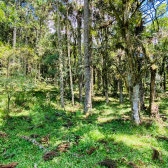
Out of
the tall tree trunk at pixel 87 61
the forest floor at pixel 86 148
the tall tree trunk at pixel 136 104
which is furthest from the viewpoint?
the tall tree trunk at pixel 87 61

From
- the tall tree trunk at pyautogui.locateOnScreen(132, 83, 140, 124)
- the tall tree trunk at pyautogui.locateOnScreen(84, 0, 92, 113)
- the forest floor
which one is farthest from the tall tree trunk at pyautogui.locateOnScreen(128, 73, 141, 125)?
the tall tree trunk at pyautogui.locateOnScreen(84, 0, 92, 113)

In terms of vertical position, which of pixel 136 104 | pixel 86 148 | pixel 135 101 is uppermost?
pixel 135 101

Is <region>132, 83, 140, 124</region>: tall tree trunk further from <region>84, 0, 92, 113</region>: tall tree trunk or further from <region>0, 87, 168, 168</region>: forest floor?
<region>84, 0, 92, 113</region>: tall tree trunk

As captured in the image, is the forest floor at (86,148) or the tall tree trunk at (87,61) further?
the tall tree trunk at (87,61)

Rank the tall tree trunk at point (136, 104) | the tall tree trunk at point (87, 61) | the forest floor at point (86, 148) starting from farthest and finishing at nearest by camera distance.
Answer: the tall tree trunk at point (87, 61), the tall tree trunk at point (136, 104), the forest floor at point (86, 148)

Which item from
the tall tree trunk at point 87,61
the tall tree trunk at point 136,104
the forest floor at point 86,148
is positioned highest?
the tall tree trunk at point 87,61

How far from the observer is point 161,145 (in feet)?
15.3

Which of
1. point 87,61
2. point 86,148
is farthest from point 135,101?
point 87,61

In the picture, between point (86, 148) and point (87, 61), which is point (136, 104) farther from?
point (87, 61)

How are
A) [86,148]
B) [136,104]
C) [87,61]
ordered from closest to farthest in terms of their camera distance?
[86,148] < [136,104] < [87,61]

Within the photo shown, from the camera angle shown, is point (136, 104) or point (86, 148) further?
point (136, 104)

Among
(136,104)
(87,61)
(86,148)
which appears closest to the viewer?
(86,148)

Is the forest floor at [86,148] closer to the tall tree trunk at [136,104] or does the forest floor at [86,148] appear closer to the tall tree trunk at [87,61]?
the tall tree trunk at [136,104]

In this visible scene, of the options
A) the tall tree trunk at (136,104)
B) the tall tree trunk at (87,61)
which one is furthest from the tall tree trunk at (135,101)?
the tall tree trunk at (87,61)
